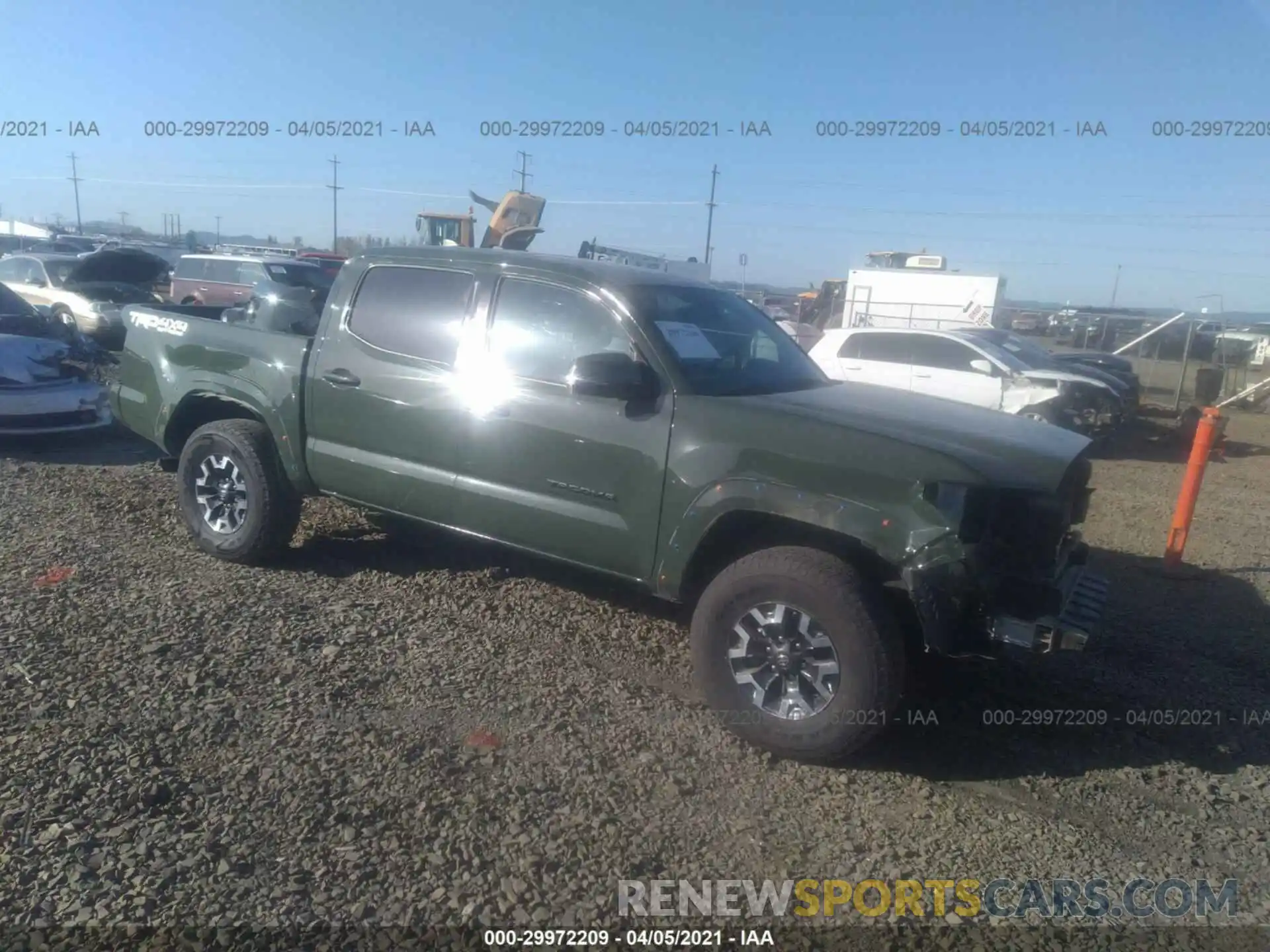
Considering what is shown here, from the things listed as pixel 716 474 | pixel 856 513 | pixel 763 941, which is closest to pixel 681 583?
pixel 716 474

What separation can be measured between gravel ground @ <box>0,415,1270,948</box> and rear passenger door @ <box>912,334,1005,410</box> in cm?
666

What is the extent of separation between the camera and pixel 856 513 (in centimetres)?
368

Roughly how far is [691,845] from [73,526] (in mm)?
4886

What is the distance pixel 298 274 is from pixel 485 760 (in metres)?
17.3

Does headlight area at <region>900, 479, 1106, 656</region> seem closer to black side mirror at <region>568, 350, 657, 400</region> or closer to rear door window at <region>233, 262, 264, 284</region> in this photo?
black side mirror at <region>568, 350, 657, 400</region>

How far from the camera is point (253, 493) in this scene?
5.41 m

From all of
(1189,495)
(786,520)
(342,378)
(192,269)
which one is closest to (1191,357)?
(1189,495)

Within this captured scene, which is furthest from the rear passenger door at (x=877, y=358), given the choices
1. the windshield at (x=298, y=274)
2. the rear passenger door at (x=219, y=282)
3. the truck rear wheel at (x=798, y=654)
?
the rear passenger door at (x=219, y=282)

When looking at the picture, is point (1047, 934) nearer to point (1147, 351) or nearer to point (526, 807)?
point (526, 807)

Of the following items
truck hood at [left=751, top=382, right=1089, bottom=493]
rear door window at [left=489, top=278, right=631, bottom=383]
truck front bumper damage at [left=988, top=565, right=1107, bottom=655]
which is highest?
rear door window at [left=489, top=278, right=631, bottom=383]

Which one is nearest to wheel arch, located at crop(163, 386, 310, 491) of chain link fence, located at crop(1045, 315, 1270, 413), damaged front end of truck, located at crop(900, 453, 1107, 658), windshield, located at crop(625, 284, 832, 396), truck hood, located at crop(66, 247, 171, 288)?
windshield, located at crop(625, 284, 832, 396)

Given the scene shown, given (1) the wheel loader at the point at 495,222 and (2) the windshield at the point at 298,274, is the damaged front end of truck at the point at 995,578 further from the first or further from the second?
(2) the windshield at the point at 298,274

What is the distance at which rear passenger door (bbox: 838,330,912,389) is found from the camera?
41.3ft

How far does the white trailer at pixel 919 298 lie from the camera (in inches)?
952
